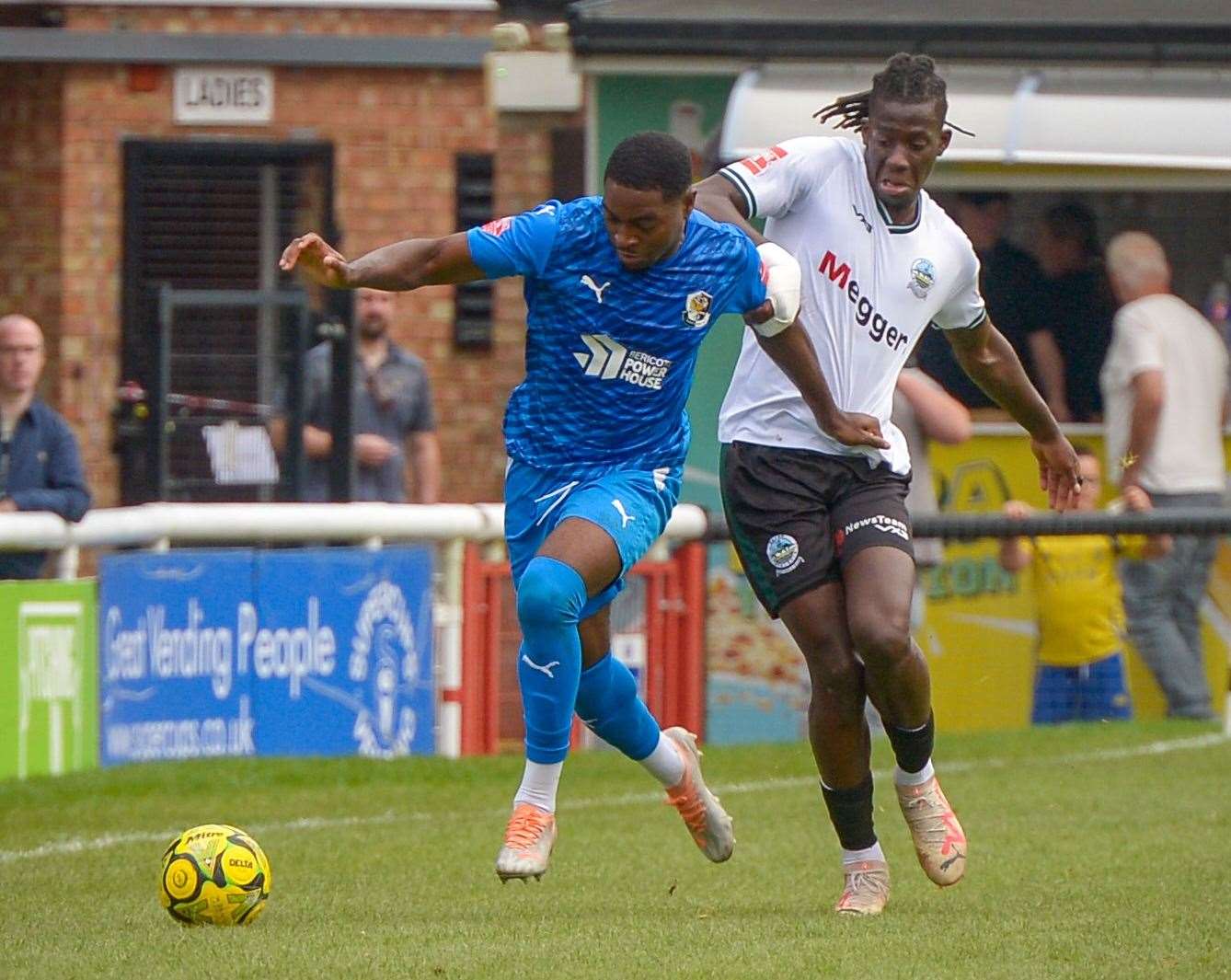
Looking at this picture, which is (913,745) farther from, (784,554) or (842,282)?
(842,282)

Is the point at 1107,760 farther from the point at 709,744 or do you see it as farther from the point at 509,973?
the point at 509,973

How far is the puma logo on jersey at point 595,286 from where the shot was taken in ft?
21.4

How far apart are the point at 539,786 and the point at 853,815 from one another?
878 millimetres

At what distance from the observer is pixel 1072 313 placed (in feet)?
43.3

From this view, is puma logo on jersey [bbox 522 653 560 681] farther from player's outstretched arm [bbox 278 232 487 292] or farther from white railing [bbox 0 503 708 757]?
white railing [bbox 0 503 708 757]

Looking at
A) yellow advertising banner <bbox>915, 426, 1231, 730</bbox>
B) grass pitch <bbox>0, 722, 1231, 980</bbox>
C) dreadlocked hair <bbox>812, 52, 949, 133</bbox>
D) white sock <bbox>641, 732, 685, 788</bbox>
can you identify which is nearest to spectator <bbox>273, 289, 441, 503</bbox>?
grass pitch <bbox>0, 722, 1231, 980</bbox>

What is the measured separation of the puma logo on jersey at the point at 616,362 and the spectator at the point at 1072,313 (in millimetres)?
6736

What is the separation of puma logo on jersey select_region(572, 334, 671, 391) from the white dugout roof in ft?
18.2

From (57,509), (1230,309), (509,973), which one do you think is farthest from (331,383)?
(509,973)

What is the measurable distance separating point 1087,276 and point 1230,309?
855 mm

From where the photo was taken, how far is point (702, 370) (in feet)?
42.8

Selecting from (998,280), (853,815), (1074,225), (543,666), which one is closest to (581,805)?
(853,815)

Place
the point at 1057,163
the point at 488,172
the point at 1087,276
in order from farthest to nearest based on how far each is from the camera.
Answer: the point at 488,172
the point at 1087,276
the point at 1057,163

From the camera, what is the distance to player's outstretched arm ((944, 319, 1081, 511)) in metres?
7.21
